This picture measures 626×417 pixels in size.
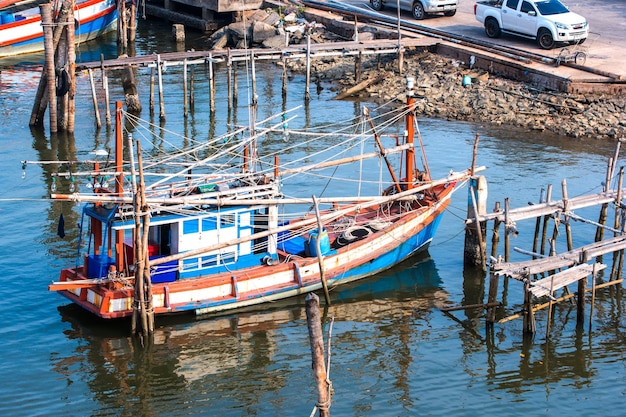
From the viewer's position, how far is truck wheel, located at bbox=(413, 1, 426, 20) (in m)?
Answer: 47.3

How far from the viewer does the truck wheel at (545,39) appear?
40.2 metres

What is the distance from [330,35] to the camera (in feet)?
160

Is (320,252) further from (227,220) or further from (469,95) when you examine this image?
(469,95)

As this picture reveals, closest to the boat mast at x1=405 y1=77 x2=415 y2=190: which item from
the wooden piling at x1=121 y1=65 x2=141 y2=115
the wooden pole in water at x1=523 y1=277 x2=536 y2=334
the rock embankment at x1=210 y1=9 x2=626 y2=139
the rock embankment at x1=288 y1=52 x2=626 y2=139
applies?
the wooden pole in water at x1=523 y1=277 x2=536 y2=334

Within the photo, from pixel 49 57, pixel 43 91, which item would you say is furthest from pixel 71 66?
pixel 43 91

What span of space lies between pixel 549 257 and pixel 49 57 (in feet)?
69.2

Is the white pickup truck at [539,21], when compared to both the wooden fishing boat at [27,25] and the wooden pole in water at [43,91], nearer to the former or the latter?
the wooden pole in water at [43,91]

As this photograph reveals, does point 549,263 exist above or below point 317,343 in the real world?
below

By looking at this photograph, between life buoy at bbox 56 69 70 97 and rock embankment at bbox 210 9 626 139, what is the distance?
7992 mm

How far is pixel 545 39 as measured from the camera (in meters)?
40.5

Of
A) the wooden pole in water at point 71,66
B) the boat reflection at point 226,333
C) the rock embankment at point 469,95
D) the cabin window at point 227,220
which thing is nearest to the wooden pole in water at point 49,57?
the wooden pole in water at point 71,66

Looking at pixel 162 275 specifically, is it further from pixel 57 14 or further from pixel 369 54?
pixel 369 54

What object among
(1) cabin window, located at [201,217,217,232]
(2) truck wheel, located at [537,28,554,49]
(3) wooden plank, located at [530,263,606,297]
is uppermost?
(2) truck wheel, located at [537,28,554,49]

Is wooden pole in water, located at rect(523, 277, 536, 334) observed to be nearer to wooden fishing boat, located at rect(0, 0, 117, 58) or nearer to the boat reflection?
the boat reflection
